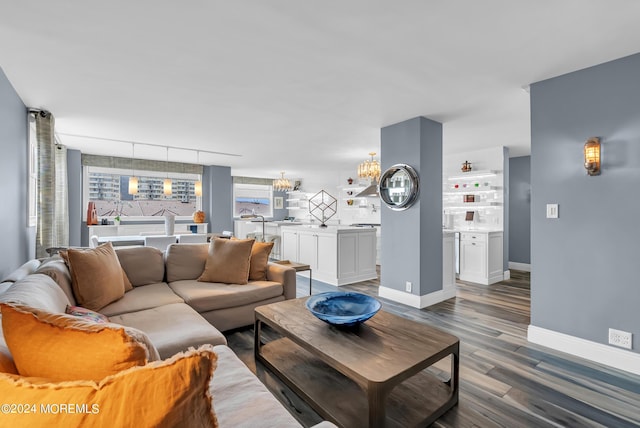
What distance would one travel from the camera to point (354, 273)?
202 inches

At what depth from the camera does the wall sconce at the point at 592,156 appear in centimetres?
246

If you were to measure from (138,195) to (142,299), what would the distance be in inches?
222

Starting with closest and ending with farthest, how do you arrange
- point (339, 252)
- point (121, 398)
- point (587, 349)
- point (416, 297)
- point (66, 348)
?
point (121, 398) → point (66, 348) → point (587, 349) → point (416, 297) → point (339, 252)

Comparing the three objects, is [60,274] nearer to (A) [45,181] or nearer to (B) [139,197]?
(A) [45,181]

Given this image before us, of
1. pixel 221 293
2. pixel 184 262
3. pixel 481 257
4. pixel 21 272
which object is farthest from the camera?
pixel 481 257

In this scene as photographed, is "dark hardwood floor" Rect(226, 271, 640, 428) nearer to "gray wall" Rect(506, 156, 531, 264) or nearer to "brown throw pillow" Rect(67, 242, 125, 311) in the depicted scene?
"brown throw pillow" Rect(67, 242, 125, 311)

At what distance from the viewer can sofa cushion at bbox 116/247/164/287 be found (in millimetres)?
3051

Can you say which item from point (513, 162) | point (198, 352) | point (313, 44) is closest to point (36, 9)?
point (313, 44)

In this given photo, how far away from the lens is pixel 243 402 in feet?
4.04

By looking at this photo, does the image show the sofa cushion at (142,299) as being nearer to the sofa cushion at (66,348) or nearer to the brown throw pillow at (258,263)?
the brown throw pillow at (258,263)

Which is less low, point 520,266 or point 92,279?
point 92,279

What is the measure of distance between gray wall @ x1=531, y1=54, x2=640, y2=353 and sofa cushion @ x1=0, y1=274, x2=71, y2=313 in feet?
11.6

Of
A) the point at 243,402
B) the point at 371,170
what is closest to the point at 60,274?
the point at 243,402

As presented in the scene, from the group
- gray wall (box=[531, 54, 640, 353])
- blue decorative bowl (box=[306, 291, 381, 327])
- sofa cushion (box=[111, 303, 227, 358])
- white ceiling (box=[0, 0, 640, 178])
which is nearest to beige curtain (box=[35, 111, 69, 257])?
white ceiling (box=[0, 0, 640, 178])
